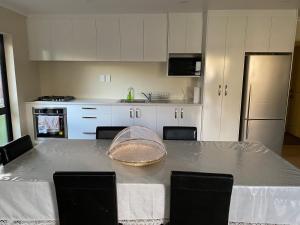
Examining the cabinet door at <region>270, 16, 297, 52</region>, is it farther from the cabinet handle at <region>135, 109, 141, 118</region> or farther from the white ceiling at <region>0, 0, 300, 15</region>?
the cabinet handle at <region>135, 109, 141, 118</region>

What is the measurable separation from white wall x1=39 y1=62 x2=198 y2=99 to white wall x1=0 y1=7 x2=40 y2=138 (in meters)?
0.39

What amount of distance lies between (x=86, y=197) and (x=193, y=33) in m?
3.17

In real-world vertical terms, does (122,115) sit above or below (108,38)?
below

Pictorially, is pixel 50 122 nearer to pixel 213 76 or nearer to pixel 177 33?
pixel 177 33

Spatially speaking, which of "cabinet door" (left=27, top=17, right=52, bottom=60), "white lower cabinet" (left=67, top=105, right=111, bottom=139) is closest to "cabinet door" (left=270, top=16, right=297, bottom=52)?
"white lower cabinet" (left=67, top=105, right=111, bottom=139)

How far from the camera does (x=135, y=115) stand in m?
3.80

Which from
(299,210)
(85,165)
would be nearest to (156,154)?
(85,165)

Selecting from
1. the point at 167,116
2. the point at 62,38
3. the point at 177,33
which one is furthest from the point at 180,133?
the point at 62,38

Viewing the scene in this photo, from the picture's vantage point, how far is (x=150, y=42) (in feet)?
12.4

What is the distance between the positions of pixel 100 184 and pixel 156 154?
65cm

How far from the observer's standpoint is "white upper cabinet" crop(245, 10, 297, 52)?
11.2 feet

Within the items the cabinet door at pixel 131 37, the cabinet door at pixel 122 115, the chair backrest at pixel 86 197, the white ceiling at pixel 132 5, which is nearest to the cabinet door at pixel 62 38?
the white ceiling at pixel 132 5

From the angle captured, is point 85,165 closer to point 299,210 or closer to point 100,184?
point 100,184

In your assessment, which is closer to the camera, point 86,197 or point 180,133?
point 86,197
